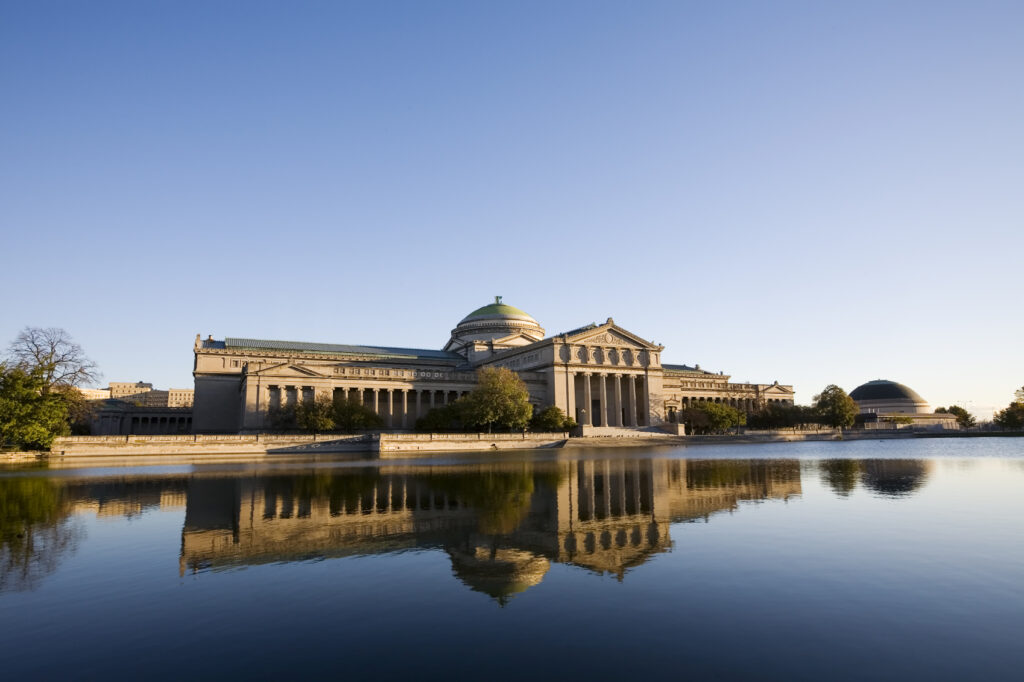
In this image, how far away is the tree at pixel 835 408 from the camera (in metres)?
128

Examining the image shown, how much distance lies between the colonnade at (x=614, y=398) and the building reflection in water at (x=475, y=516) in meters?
74.5

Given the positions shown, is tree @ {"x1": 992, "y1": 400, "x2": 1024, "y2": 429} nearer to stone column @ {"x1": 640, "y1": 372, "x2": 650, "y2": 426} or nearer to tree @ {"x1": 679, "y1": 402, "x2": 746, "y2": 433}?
tree @ {"x1": 679, "y1": 402, "x2": 746, "y2": 433}

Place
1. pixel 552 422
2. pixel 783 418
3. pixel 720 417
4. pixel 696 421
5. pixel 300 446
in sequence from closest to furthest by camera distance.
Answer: pixel 300 446
pixel 552 422
pixel 720 417
pixel 696 421
pixel 783 418

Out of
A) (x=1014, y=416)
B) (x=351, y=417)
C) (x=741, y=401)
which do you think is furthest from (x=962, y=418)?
(x=351, y=417)

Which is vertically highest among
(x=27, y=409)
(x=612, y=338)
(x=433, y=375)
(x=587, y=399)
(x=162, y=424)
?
(x=612, y=338)

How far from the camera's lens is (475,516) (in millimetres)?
22922

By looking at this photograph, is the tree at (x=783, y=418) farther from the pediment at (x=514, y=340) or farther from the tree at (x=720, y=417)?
the pediment at (x=514, y=340)

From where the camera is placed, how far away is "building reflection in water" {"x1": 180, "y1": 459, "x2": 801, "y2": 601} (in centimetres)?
1672

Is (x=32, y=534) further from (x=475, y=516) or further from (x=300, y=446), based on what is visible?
(x=300, y=446)

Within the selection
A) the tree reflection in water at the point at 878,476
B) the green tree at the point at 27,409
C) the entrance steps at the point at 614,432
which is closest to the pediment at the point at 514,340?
the entrance steps at the point at 614,432

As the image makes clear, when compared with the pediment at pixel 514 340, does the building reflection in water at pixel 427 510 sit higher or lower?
lower

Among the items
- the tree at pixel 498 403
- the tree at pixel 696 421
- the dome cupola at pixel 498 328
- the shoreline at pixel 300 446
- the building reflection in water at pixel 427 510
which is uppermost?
the dome cupola at pixel 498 328

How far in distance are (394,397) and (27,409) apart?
60.8m

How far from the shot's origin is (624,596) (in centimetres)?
1291
